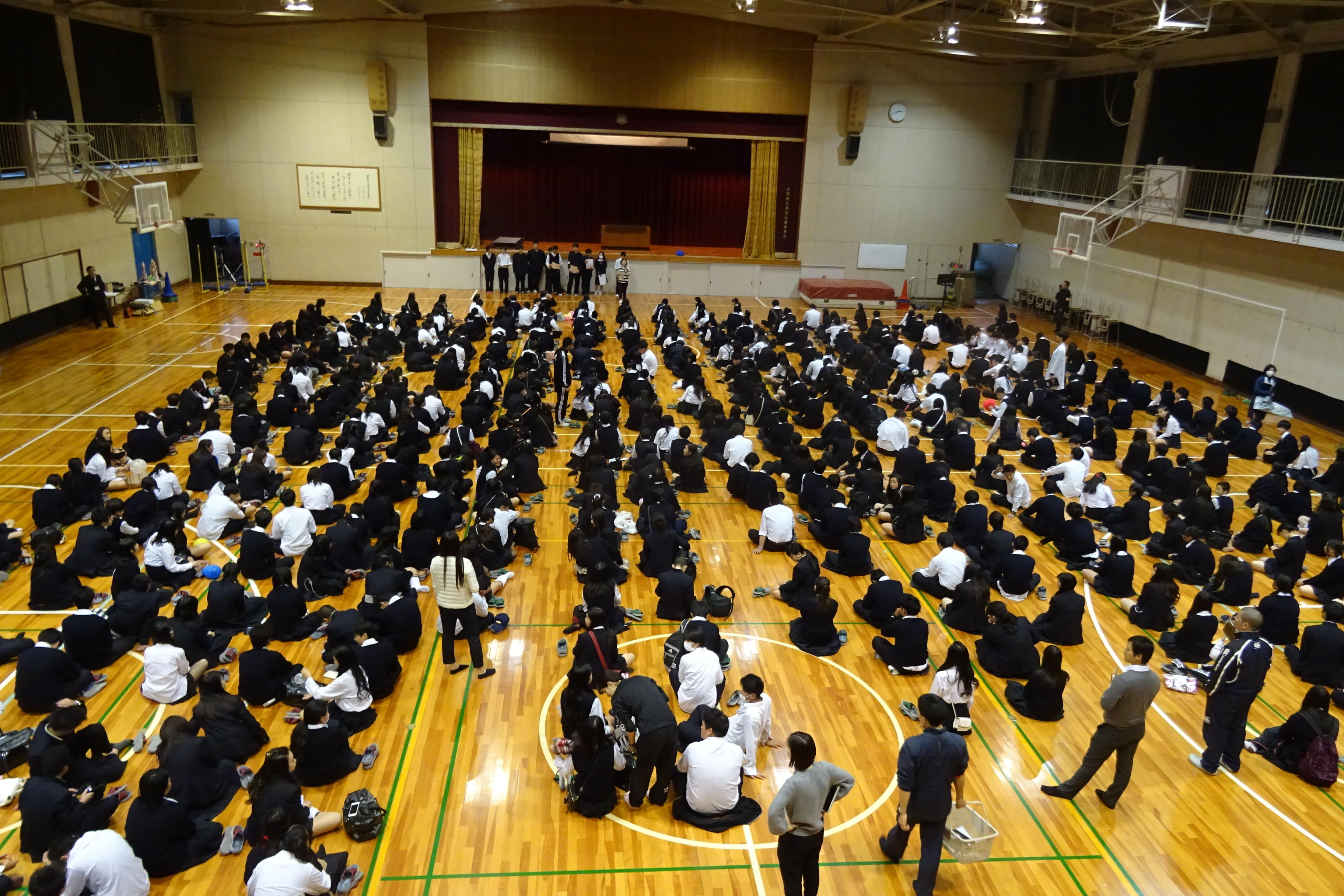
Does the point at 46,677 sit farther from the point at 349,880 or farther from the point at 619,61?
the point at 619,61

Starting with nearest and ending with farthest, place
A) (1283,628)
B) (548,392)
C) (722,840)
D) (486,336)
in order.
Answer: (722,840)
(1283,628)
(548,392)
(486,336)

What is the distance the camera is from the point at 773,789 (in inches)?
328

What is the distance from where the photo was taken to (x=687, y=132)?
109 feet

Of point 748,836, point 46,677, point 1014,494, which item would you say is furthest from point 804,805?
point 1014,494

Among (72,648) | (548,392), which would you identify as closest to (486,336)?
(548,392)

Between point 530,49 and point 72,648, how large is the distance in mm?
27240

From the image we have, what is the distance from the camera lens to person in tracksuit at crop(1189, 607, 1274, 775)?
8094 millimetres

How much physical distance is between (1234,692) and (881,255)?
28.3 meters

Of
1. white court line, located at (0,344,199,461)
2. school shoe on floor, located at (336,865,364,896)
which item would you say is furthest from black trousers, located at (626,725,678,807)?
white court line, located at (0,344,199,461)

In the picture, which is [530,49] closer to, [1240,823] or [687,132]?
[687,132]

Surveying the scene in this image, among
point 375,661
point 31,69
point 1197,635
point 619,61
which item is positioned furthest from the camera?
point 619,61

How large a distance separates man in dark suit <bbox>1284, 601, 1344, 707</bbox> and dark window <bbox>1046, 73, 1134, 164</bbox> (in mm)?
22927

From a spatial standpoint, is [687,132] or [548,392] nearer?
[548,392]

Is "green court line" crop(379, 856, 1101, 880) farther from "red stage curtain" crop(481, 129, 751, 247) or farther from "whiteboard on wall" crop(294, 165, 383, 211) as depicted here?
"red stage curtain" crop(481, 129, 751, 247)
